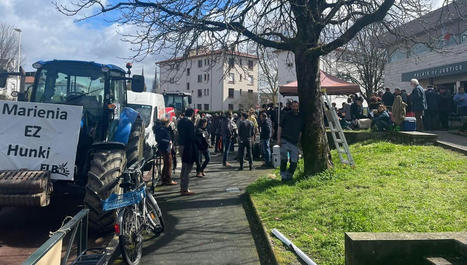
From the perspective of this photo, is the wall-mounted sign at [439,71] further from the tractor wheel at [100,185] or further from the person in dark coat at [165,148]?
the tractor wheel at [100,185]

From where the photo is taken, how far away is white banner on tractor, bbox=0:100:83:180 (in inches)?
207

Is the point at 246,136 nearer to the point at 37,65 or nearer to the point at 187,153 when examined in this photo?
the point at 187,153

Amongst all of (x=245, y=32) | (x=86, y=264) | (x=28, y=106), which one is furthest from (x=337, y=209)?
(x=28, y=106)

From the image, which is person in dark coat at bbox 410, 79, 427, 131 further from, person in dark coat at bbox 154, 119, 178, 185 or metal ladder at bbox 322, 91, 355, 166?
person in dark coat at bbox 154, 119, 178, 185

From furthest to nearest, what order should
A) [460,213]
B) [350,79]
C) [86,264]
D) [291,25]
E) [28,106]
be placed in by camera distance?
[350,79] < [291,25] < [28,106] < [460,213] < [86,264]

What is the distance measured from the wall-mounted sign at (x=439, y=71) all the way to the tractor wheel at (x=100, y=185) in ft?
60.3

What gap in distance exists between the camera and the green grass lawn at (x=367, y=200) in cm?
Result: 454

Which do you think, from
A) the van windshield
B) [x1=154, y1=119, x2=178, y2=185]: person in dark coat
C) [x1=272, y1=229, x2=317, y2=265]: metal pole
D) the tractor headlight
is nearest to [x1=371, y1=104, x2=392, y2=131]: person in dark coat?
[x1=154, y1=119, x2=178, y2=185]: person in dark coat

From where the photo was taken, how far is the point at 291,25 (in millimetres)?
8500

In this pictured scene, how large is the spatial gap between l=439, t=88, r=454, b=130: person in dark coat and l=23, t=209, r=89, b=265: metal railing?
13.0 m

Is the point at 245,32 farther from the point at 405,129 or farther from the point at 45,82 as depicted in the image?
the point at 405,129

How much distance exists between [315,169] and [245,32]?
3445 mm

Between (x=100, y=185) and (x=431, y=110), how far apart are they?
40.3 ft

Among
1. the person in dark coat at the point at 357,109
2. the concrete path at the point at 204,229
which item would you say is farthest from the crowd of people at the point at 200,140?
the person in dark coat at the point at 357,109
